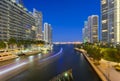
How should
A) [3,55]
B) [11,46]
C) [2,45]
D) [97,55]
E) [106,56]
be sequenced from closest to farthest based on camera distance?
[97,55], [106,56], [3,55], [2,45], [11,46]

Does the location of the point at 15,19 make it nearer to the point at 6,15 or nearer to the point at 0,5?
the point at 6,15

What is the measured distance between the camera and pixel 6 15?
17550 cm

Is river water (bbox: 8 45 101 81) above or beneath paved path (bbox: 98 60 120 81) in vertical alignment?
beneath

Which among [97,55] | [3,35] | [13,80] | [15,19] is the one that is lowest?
[13,80]

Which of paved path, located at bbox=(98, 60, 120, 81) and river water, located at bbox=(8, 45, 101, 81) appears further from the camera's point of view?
river water, located at bbox=(8, 45, 101, 81)

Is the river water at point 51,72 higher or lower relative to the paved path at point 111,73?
lower

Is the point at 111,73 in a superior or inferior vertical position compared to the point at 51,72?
superior

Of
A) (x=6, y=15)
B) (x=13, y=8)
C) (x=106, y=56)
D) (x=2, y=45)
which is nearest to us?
(x=106, y=56)

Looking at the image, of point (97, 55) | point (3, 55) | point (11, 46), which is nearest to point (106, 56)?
point (97, 55)

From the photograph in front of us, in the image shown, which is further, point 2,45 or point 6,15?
point 6,15

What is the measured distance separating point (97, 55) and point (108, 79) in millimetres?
34492

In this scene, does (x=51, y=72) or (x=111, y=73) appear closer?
(x=111, y=73)

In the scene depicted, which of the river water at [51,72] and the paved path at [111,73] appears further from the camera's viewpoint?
the river water at [51,72]

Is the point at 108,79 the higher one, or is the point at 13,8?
the point at 13,8
